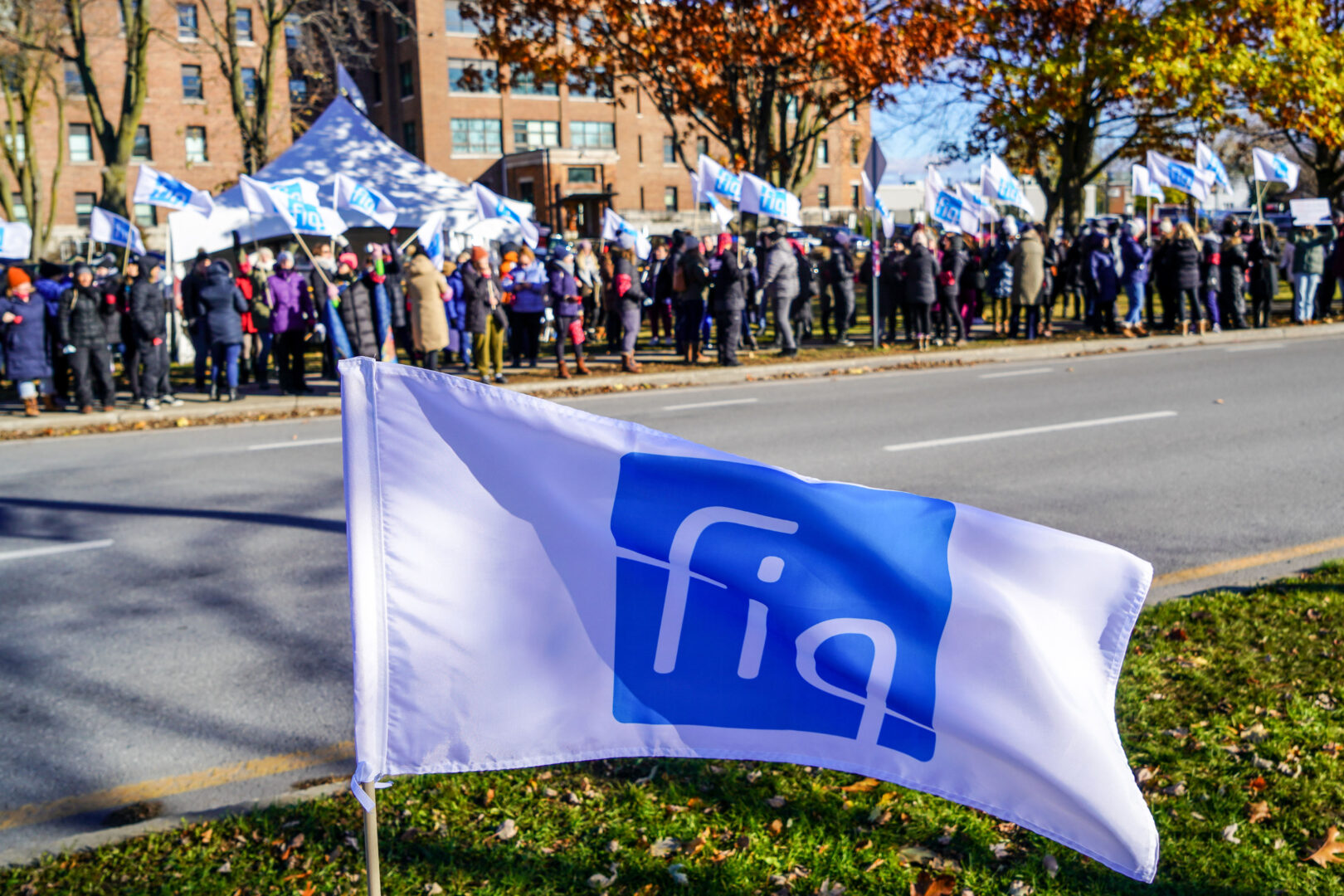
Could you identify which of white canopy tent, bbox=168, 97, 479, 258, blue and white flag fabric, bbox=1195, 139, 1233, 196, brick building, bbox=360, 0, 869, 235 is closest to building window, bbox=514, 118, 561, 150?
brick building, bbox=360, 0, 869, 235

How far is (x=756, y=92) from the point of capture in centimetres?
2317

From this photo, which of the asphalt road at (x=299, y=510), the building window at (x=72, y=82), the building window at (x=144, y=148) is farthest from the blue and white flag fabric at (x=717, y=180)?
the building window at (x=144, y=148)

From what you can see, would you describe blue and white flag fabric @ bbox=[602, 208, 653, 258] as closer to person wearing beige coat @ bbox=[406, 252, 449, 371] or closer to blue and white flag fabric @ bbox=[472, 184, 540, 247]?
blue and white flag fabric @ bbox=[472, 184, 540, 247]

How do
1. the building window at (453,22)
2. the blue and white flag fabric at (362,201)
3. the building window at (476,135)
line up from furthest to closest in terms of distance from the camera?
the building window at (476,135) < the building window at (453,22) < the blue and white flag fabric at (362,201)

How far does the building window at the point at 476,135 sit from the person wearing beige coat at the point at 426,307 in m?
51.0

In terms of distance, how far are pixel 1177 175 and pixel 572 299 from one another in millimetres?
11128

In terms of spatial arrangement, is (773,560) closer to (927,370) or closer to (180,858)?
(180,858)

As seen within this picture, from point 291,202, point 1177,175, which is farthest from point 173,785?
→ point 1177,175

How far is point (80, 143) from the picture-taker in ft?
192

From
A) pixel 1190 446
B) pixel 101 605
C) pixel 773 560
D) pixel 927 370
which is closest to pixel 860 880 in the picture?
pixel 773 560

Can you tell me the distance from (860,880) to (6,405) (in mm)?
14515

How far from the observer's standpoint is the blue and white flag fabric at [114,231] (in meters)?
16.5

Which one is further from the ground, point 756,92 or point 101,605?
point 756,92

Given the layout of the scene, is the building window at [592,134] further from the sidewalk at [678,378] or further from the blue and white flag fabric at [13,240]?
the sidewalk at [678,378]
